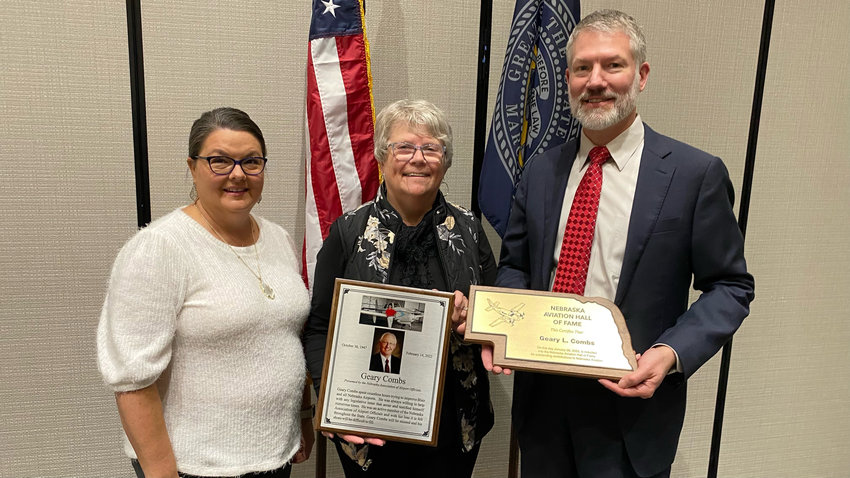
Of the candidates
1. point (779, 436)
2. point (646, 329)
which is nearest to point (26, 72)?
point (646, 329)

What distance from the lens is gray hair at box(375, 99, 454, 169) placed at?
1.53 m

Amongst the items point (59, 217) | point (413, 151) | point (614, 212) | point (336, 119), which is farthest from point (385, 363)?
point (59, 217)

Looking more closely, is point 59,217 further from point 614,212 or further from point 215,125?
point 614,212

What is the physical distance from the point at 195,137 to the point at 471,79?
128 centimetres

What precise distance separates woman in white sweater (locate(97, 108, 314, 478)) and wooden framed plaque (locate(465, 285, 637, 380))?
22.3 inches

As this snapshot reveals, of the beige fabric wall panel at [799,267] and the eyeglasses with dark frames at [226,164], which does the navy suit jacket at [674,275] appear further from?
the beige fabric wall panel at [799,267]

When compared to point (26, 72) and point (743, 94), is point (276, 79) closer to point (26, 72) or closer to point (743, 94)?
point (26, 72)

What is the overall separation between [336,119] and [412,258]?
28.3 inches

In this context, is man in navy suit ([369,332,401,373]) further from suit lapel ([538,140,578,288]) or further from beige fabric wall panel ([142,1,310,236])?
beige fabric wall panel ([142,1,310,236])

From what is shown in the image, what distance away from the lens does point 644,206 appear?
128cm

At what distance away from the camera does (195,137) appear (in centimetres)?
136

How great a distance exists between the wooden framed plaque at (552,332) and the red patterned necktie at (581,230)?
9cm

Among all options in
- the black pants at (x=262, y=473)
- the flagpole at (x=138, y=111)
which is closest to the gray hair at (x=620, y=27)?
the black pants at (x=262, y=473)

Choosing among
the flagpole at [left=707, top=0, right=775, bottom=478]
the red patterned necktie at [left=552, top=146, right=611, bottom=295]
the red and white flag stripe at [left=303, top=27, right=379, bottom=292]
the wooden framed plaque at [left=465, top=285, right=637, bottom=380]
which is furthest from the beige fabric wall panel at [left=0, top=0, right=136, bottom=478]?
the flagpole at [left=707, top=0, right=775, bottom=478]
